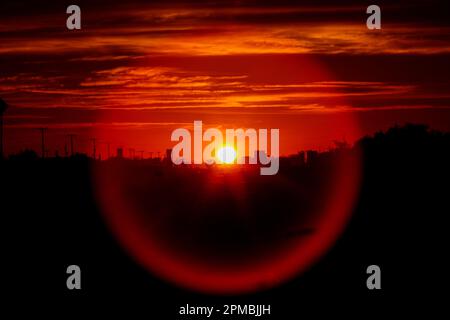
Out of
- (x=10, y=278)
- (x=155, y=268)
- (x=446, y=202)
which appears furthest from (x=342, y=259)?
(x=446, y=202)

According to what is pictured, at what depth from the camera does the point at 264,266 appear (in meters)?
20.6

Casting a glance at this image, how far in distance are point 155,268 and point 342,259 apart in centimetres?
428

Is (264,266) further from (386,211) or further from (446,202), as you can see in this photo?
(446,202)

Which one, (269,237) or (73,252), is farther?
(269,237)

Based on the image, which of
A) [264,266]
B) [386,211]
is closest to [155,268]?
[264,266]

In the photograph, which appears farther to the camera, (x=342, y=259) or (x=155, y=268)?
(x=342, y=259)

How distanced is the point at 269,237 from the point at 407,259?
299 inches

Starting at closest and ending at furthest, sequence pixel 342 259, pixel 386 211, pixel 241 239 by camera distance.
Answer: pixel 342 259, pixel 241 239, pixel 386 211
